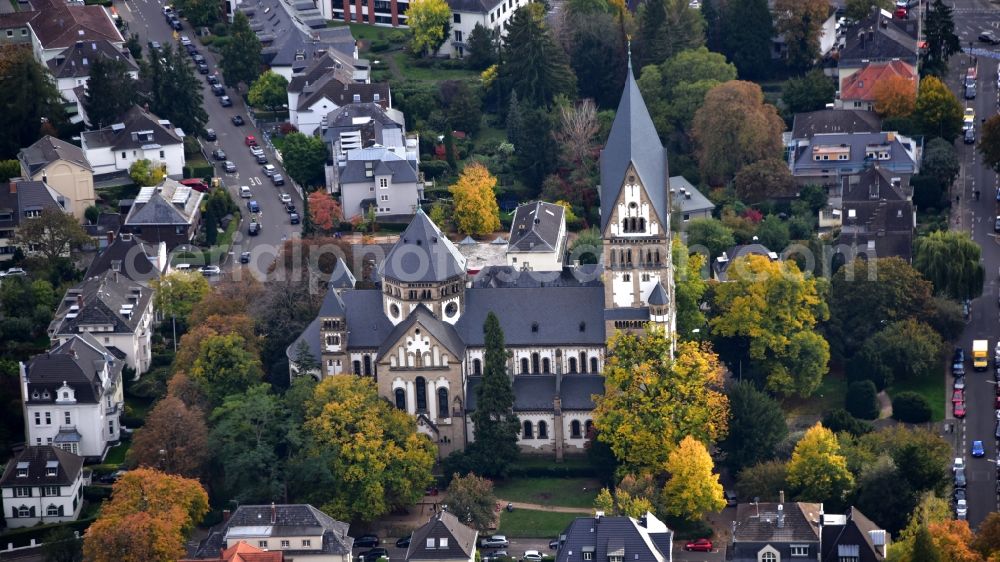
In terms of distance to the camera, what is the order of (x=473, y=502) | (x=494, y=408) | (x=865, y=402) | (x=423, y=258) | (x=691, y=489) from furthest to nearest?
(x=865, y=402), (x=423, y=258), (x=494, y=408), (x=691, y=489), (x=473, y=502)

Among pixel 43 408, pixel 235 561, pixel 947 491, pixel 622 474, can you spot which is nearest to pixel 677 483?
pixel 622 474

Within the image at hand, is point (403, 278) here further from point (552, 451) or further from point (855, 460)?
point (855, 460)

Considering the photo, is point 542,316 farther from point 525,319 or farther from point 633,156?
point 633,156

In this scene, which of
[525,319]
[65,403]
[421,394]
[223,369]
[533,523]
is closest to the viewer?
[533,523]

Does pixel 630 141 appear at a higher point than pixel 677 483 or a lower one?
higher

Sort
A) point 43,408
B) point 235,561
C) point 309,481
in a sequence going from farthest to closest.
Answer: point 43,408 < point 309,481 < point 235,561

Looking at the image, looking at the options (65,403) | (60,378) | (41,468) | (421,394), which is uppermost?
(60,378)

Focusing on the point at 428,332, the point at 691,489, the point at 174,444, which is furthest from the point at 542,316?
the point at 174,444
